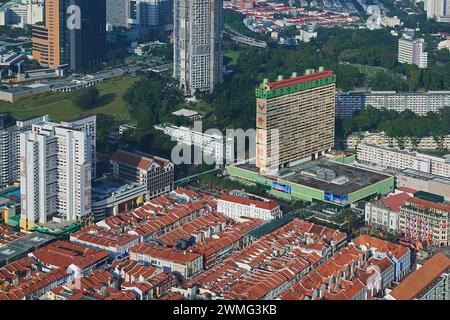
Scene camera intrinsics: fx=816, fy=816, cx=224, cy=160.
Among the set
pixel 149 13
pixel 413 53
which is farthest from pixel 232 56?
pixel 413 53

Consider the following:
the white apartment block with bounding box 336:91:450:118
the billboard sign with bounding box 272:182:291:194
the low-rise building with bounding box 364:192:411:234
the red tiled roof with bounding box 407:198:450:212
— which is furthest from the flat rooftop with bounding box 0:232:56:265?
the white apartment block with bounding box 336:91:450:118

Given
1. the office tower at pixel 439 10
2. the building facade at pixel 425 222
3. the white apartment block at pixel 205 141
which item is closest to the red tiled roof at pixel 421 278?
the building facade at pixel 425 222

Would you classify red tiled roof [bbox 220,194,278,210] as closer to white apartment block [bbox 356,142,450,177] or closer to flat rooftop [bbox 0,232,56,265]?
flat rooftop [bbox 0,232,56,265]

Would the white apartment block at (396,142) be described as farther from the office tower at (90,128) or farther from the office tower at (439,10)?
the office tower at (439,10)

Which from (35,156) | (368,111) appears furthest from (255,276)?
(368,111)
